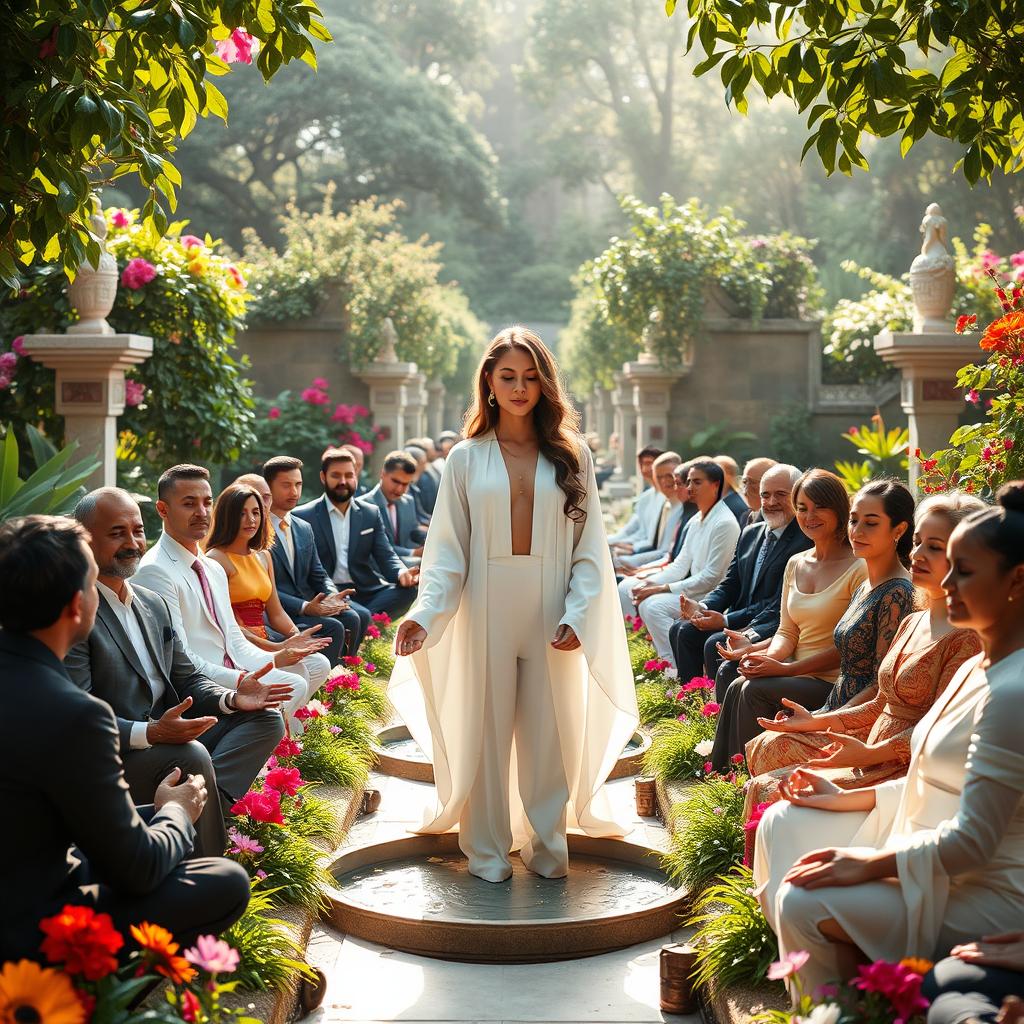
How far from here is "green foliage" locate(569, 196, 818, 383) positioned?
56.9ft

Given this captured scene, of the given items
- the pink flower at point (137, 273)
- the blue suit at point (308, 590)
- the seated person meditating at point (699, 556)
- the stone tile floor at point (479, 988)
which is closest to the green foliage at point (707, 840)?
the stone tile floor at point (479, 988)

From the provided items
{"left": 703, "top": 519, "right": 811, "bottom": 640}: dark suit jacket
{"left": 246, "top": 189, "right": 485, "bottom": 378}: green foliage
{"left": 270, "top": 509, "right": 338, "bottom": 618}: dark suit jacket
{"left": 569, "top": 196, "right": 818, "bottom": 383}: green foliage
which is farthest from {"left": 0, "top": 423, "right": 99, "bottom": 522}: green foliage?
{"left": 569, "top": 196, "right": 818, "bottom": 383}: green foliage

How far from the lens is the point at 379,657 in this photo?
9.29 metres

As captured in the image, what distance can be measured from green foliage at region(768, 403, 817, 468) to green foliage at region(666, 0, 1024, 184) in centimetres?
1315

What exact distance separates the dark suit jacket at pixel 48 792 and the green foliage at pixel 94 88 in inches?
67.1

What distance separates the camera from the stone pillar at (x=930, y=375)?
953 centimetres

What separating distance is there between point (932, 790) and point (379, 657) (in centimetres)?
620

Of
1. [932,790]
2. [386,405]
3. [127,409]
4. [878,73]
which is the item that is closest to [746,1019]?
[932,790]

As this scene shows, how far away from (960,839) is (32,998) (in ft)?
6.58

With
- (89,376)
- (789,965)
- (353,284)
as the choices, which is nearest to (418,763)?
(89,376)

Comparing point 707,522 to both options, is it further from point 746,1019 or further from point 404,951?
point 746,1019

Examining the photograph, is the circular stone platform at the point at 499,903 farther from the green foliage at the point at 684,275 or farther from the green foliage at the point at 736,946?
the green foliage at the point at 684,275

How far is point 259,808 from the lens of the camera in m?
4.74

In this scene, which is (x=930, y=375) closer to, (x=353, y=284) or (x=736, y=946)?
(x=736, y=946)
